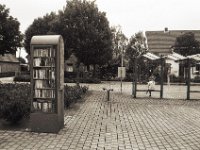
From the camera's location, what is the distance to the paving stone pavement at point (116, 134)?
24.6ft

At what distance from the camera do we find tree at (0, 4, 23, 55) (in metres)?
23.0

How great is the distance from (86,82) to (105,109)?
20672mm

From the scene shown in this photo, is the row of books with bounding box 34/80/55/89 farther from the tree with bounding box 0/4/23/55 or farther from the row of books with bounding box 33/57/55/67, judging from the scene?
the tree with bounding box 0/4/23/55

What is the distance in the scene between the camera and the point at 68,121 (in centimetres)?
1041

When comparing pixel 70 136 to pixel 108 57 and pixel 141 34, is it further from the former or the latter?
pixel 141 34

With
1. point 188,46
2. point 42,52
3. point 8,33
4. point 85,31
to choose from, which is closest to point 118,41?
point 188,46

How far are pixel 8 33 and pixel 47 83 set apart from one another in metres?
15.0

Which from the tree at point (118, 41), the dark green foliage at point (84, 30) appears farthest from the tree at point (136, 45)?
the dark green foliage at point (84, 30)

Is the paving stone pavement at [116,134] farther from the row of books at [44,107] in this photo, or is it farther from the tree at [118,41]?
the tree at [118,41]


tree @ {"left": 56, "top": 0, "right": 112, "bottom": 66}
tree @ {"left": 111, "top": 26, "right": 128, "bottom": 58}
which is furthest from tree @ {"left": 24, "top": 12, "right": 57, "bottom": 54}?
tree @ {"left": 56, "top": 0, "right": 112, "bottom": 66}

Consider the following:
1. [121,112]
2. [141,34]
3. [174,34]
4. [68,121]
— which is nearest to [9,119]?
[68,121]

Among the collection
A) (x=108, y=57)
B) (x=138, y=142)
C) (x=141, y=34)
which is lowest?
(x=138, y=142)

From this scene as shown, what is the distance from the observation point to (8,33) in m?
22.9

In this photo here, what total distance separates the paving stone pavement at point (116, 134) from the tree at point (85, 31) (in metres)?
18.1
